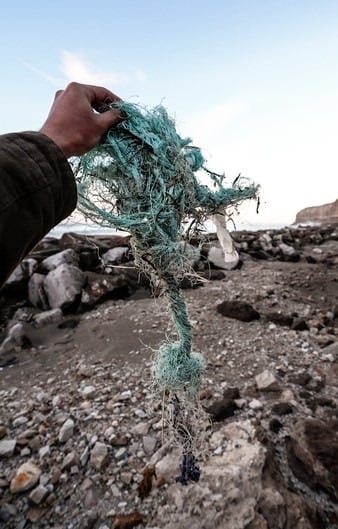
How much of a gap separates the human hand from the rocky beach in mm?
698

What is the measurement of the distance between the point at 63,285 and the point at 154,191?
4.20 m

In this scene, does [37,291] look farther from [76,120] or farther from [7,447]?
[76,120]

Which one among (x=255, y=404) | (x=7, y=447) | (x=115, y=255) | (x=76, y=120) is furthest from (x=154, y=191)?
(x=115, y=255)

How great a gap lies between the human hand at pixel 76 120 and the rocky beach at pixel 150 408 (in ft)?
2.29

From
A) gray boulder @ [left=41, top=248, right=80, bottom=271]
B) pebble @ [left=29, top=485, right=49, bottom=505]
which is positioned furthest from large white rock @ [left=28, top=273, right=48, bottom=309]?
pebble @ [left=29, top=485, right=49, bottom=505]

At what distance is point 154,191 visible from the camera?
4.92 ft

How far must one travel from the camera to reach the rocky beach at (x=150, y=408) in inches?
77.5

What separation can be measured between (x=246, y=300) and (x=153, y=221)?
13.3ft

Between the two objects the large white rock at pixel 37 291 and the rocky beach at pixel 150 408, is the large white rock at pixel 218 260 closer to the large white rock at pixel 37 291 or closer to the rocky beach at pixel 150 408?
the rocky beach at pixel 150 408

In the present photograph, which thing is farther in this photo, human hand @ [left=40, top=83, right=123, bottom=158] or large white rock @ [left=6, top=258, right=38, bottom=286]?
large white rock @ [left=6, top=258, right=38, bottom=286]

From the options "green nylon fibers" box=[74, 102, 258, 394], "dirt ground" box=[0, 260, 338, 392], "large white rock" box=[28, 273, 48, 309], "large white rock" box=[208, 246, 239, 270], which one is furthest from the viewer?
"large white rock" box=[208, 246, 239, 270]

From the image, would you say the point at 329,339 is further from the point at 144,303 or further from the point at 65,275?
the point at 65,275

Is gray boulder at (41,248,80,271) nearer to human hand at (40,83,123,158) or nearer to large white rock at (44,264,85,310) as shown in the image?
large white rock at (44,264,85,310)

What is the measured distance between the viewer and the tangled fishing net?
145 centimetres
